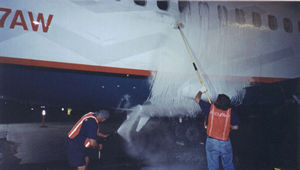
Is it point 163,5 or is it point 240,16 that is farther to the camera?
point 240,16

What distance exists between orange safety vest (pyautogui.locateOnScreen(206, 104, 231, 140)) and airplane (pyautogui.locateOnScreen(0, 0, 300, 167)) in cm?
Answer: 166

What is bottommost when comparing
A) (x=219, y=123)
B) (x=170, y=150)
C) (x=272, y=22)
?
(x=170, y=150)

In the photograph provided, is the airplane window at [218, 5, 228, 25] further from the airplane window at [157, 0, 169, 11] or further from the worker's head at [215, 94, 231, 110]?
the worker's head at [215, 94, 231, 110]

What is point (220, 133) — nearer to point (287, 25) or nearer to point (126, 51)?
point (126, 51)

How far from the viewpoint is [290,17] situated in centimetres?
819

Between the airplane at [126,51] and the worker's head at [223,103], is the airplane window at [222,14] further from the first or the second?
the worker's head at [223,103]

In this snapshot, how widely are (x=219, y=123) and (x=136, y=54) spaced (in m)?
2.61

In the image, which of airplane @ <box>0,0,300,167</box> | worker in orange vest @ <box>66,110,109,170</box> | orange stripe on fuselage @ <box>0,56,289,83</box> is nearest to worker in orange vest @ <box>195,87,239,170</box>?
airplane @ <box>0,0,300,167</box>

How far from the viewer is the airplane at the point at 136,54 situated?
4.64 m

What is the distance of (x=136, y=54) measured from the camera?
5.46m

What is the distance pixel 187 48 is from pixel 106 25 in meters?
2.18

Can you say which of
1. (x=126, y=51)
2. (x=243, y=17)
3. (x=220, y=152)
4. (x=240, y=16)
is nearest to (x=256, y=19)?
(x=243, y=17)

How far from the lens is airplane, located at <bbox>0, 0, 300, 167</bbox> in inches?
183

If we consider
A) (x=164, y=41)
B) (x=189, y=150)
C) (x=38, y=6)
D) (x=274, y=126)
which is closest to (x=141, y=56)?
(x=164, y=41)
